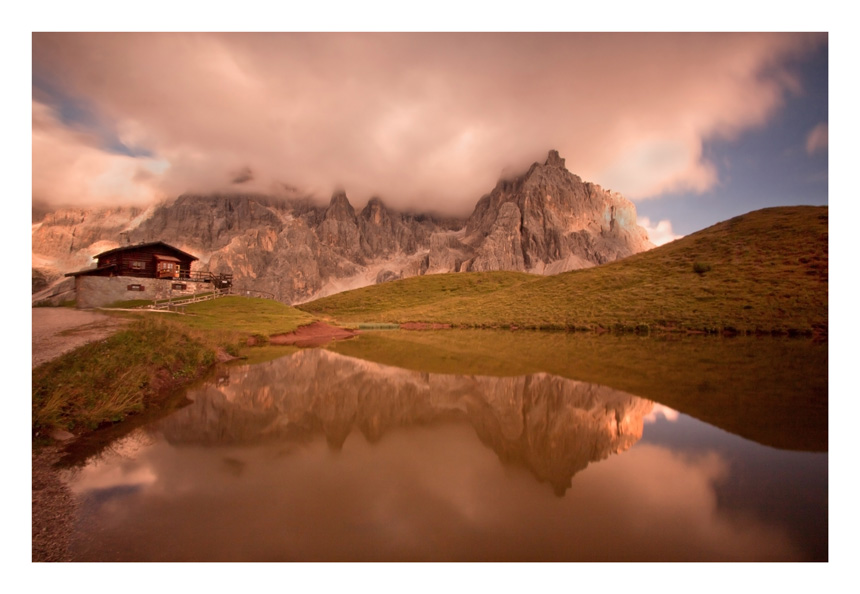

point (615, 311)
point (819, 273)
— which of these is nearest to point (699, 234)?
point (819, 273)

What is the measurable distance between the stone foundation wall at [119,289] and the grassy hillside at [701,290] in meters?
37.1

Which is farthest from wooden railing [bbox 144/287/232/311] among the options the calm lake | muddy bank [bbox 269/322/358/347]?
the calm lake

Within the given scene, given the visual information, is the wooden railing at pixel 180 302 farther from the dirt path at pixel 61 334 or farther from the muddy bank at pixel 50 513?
the muddy bank at pixel 50 513

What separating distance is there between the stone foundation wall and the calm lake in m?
42.0

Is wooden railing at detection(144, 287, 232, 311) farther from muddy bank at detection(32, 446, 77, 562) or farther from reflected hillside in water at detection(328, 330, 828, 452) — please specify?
muddy bank at detection(32, 446, 77, 562)

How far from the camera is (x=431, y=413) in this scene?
1157 centimetres

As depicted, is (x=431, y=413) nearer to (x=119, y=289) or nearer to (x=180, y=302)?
(x=180, y=302)

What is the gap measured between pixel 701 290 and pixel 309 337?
50.9 meters

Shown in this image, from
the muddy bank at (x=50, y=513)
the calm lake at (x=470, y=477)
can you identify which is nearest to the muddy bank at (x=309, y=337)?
the calm lake at (x=470, y=477)

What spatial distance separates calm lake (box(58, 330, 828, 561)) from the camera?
16.6ft

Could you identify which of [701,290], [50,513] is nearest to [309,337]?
[50,513]

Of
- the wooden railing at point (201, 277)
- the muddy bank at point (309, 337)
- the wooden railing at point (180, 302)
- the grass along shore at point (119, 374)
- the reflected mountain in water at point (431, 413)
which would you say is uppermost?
the wooden railing at point (201, 277)

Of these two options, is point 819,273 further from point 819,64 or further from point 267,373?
point 267,373

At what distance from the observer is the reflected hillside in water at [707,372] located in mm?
9922
